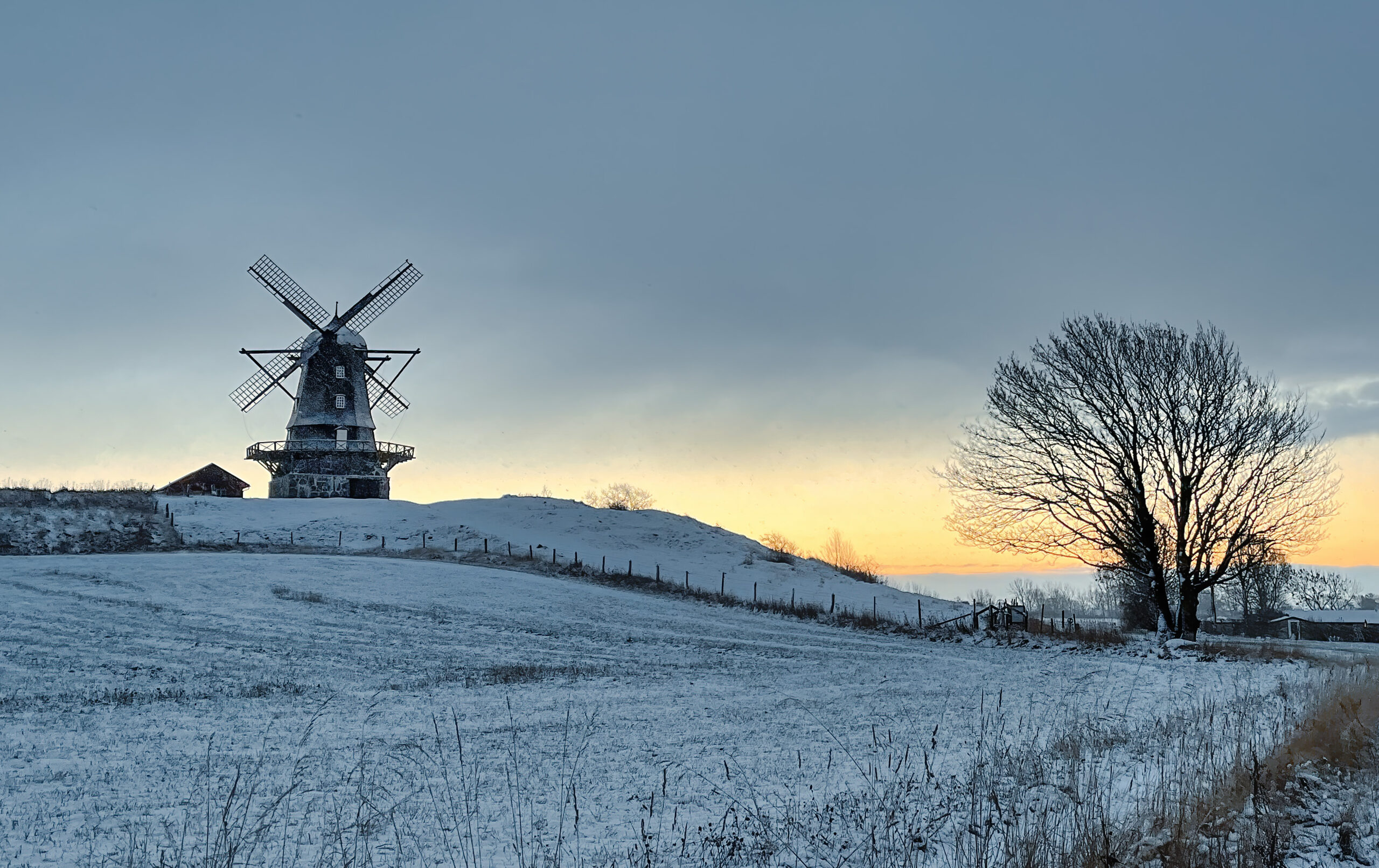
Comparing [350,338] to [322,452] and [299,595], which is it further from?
[299,595]

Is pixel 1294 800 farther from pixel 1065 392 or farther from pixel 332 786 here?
pixel 1065 392

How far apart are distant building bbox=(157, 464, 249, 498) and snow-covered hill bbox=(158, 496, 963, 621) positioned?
1666 cm

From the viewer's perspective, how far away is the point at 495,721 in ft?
51.9

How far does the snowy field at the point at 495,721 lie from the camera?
9.41 m

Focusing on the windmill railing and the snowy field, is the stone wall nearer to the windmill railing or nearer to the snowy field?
the windmill railing

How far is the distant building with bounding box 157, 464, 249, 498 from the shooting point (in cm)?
8225

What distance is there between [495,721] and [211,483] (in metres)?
79.1

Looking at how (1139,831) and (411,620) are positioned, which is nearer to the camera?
(1139,831)

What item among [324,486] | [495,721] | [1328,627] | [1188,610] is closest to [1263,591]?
[1328,627]

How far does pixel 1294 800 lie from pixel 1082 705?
8.90 meters

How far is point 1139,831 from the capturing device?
7344 millimetres

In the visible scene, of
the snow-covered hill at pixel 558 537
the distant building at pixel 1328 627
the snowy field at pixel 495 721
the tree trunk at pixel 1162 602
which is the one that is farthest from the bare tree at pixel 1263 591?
the snowy field at pixel 495 721

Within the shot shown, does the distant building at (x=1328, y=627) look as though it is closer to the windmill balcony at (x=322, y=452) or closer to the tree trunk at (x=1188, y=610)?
the tree trunk at (x=1188, y=610)

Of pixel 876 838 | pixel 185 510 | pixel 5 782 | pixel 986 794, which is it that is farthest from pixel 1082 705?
pixel 185 510
